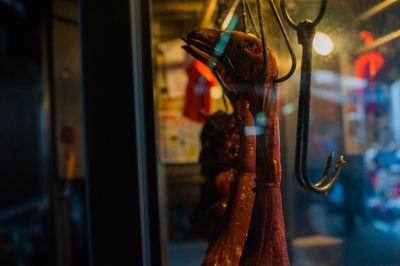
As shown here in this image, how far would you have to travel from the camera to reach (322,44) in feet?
2.16

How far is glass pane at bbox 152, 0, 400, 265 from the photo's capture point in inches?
25.3

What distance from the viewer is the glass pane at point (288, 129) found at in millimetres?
644

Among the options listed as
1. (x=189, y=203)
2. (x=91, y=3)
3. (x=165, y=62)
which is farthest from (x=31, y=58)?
(x=91, y=3)

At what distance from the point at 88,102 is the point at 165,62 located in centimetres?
225

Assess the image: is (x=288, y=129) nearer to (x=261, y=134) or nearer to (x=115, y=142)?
(x=115, y=142)

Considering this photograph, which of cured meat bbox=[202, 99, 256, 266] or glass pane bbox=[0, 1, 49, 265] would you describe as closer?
cured meat bbox=[202, 99, 256, 266]

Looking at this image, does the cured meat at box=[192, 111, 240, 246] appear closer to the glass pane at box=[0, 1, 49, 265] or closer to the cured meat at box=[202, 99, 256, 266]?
the cured meat at box=[202, 99, 256, 266]

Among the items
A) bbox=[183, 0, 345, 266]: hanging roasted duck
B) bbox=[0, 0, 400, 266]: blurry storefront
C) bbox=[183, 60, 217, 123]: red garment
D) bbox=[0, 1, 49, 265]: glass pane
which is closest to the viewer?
bbox=[183, 0, 345, 266]: hanging roasted duck

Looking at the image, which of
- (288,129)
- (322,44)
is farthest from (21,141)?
(322,44)

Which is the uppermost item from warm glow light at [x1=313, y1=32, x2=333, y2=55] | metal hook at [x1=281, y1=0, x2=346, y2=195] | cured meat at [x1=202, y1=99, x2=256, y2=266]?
warm glow light at [x1=313, y1=32, x2=333, y2=55]

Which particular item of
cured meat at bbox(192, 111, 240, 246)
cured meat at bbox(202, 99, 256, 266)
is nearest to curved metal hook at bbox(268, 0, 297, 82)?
cured meat at bbox(202, 99, 256, 266)

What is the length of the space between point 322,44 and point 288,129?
1.95 metres

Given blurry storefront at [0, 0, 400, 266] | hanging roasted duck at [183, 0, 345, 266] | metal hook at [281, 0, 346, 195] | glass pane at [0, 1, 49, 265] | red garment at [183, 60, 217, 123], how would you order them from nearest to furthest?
metal hook at [281, 0, 346, 195]
hanging roasted duck at [183, 0, 345, 266]
blurry storefront at [0, 0, 400, 266]
red garment at [183, 60, 217, 123]
glass pane at [0, 1, 49, 265]

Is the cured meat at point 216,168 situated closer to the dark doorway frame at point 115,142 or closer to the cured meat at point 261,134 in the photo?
the dark doorway frame at point 115,142
